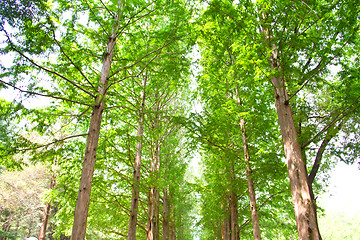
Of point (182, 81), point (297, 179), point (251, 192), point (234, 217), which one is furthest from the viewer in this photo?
point (234, 217)

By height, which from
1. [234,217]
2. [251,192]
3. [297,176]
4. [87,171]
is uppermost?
[251,192]

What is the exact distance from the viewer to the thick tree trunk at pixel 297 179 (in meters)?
3.97

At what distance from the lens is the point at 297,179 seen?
4363 mm

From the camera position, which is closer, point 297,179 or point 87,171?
point 87,171

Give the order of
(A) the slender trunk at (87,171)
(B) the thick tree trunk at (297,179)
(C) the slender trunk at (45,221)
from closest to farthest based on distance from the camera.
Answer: (A) the slender trunk at (87,171), (B) the thick tree trunk at (297,179), (C) the slender trunk at (45,221)

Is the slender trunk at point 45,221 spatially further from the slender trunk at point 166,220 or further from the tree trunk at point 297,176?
the tree trunk at point 297,176

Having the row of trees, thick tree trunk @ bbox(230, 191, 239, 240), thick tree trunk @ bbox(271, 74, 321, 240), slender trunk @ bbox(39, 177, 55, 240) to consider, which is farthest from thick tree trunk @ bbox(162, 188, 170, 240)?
thick tree trunk @ bbox(271, 74, 321, 240)

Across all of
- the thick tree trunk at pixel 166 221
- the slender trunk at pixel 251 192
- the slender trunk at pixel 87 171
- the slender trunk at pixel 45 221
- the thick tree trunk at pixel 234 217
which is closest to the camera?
the slender trunk at pixel 87 171

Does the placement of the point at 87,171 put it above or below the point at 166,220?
above

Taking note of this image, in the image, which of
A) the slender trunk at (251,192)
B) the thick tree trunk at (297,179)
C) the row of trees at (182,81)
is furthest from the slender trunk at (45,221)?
the thick tree trunk at (297,179)

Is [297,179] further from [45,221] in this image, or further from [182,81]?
[45,221]

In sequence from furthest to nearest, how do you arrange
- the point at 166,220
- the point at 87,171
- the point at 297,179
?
1. the point at 166,220
2. the point at 297,179
3. the point at 87,171

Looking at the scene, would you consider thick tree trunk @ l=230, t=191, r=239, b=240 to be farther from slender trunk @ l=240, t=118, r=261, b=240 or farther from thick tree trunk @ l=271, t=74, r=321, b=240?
thick tree trunk @ l=271, t=74, r=321, b=240

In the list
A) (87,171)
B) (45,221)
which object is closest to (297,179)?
(87,171)
